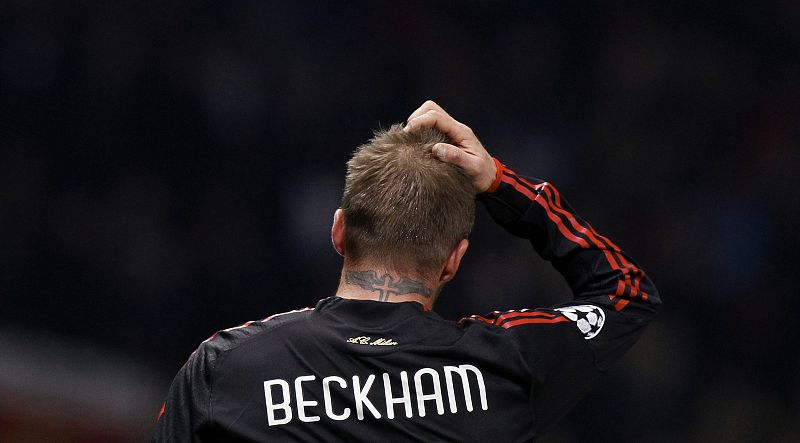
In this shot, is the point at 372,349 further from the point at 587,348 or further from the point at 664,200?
the point at 664,200

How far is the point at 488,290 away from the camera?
218 inches

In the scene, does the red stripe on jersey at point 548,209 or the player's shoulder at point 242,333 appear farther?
the red stripe on jersey at point 548,209

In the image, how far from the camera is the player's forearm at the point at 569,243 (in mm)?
1841

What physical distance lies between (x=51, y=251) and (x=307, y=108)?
1.60m

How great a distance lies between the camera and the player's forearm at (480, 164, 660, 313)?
184 cm

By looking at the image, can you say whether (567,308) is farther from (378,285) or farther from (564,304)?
(378,285)

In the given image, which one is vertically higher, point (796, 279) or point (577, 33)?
point (577, 33)

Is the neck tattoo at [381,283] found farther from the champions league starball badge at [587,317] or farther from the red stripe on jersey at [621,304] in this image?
the red stripe on jersey at [621,304]

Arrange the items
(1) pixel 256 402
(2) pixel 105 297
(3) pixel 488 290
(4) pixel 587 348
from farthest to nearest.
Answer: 1. (3) pixel 488 290
2. (2) pixel 105 297
3. (4) pixel 587 348
4. (1) pixel 256 402

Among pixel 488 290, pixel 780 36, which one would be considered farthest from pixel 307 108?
pixel 780 36

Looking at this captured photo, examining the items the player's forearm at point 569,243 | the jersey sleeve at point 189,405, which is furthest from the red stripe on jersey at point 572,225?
the jersey sleeve at point 189,405

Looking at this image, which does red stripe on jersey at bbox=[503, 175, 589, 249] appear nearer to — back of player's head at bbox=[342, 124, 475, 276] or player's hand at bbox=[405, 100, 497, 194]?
player's hand at bbox=[405, 100, 497, 194]

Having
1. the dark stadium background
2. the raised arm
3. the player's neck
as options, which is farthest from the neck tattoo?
the dark stadium background

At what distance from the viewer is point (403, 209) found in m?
1.61
